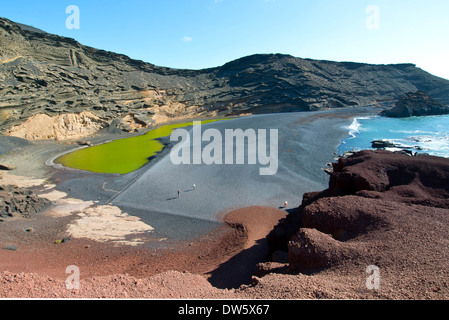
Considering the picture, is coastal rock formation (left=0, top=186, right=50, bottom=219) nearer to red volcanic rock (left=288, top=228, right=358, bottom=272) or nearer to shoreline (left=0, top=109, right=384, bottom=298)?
shoreline (left=0, top=109, right=384, bottom=298)

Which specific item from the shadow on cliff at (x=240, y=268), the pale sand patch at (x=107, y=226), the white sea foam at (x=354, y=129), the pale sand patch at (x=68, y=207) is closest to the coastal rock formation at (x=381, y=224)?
the shadow on cliff at (x=240, y=268)

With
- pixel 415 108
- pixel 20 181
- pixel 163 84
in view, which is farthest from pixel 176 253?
pixel 415 108

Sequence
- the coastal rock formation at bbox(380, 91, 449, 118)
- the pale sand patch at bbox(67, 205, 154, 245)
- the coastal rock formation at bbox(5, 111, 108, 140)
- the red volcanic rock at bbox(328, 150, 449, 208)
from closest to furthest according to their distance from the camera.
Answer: the red volcanic rock at bbox(328, 150, 449, 208), the pale sand patch at bbox(67, 205, 154, 245), the coastal rock formation at bbox(5, 111, 108, 140), the coastal rock formation at bbox(380, 91, 449, 118)

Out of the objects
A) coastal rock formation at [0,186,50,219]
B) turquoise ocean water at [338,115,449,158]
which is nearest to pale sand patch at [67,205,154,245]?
coastal rock formation at [0,186,50,219]

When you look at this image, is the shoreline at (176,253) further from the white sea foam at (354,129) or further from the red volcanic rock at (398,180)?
the white sea foam at (354,129)

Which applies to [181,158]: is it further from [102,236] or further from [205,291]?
[205,291]

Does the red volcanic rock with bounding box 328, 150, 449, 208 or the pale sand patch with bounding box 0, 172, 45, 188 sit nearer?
the red volcanic rock with bounding box 328, 150, 449, 208
